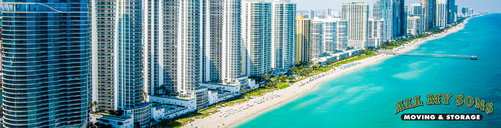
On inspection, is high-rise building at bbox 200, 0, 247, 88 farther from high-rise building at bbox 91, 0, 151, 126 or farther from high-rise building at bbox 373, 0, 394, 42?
high-rise building at bbox 373, 0, 394, 42

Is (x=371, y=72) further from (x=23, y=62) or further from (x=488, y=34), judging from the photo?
(x=488, y=34)

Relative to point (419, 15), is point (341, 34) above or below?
below

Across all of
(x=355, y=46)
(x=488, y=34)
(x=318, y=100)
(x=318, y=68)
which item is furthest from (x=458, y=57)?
(x=488, y=34)

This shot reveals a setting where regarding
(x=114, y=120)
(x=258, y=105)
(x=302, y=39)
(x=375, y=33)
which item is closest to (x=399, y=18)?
(x=375, y=33)

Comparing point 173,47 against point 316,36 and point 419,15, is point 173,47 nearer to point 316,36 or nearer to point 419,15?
point 316,36

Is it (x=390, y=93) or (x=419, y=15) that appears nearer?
(x=390, y=93)

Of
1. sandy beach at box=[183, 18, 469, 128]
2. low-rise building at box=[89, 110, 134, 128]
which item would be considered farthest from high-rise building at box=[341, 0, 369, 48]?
low-rise building at box=[89, 110, 134, 128]

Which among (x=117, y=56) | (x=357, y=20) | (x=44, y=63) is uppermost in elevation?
(x=357, y=20)
